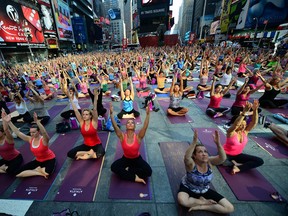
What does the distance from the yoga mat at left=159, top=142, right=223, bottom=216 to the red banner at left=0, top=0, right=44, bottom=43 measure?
28445 mm

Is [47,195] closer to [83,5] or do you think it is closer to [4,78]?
[4,78]

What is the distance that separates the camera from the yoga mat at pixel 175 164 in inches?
114

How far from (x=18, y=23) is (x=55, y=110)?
88.0 ft

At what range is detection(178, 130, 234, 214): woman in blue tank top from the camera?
263 cm

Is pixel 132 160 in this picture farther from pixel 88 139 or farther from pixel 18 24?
pixel 18 24

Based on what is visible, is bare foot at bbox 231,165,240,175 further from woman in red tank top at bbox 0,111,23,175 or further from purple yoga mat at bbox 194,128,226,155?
woman in red tank top at bbox 0,111,23,175

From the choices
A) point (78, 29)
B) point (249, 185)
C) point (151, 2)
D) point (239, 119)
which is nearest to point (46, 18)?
point (78, 29)

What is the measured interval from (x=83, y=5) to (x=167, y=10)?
48730mm

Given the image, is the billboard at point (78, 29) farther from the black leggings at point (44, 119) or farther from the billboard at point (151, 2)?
the black leggings at point (44, 119)

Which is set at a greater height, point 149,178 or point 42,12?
point 42,12

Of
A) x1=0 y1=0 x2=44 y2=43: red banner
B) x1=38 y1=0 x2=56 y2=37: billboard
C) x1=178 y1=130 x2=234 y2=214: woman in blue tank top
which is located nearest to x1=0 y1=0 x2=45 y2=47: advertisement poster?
x1=0 y1=0 x2=44 y2=43: red banner

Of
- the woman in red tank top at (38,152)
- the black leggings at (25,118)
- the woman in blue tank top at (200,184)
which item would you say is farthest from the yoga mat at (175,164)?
the black leggings at (25,118)

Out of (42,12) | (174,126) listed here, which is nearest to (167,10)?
(42,12)

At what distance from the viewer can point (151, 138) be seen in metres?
5.39
